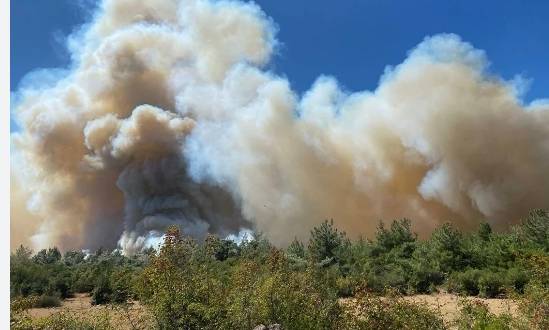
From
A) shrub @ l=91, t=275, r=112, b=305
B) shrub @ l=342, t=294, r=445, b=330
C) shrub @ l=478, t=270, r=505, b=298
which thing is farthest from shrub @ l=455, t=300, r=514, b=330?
shrub @ l=91, t=275, r=112, b=305

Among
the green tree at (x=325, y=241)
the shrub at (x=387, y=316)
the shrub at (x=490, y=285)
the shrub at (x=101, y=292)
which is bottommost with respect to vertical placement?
the shrub at (x=387, y=316)

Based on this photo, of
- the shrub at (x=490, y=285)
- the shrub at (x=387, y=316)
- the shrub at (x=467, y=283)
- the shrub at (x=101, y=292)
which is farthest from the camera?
the shrub at (x=101, y=292)

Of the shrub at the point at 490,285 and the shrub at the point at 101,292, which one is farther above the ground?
the shrub at the point at 490,285

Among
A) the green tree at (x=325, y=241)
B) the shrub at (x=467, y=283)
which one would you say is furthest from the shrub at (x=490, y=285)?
the green tree at (x=325, y=241)

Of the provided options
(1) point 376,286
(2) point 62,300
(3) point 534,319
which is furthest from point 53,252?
(3) point 534,319

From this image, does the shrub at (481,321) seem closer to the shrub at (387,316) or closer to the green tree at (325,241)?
the shrub at (387,316)

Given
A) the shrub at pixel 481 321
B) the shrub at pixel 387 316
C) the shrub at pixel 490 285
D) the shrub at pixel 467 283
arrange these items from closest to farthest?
the shrub at pixel 387 316 → the shrub at pixel 481 321 → the shrub at pixel 490 285 → the shrub at pixel 467 283

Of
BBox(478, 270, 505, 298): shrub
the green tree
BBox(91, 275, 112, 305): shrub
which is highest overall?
the green tree

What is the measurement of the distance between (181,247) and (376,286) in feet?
42.9

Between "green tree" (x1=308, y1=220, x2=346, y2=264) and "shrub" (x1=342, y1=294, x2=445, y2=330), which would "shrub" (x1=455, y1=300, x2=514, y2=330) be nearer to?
"shrub" (x1=342, y1=294, x2=445, y2=330)

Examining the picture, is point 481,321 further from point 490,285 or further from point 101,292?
point 101,292

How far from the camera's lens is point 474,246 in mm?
25062

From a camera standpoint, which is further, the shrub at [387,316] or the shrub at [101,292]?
the shrub at [101,292]
